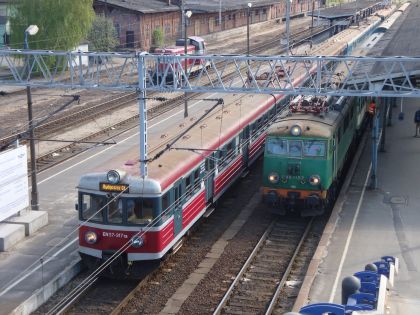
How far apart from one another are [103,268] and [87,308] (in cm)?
92

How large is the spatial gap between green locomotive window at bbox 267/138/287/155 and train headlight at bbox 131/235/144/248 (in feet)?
18.3

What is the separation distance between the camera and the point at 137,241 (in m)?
14.8

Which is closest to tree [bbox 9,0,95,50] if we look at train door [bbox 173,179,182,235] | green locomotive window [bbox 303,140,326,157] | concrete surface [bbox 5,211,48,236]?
concrete surface [bbox 5,211,48,236]

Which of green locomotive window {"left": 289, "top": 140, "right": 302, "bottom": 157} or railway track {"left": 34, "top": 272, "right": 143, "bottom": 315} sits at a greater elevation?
green locomotive window {"left": 289, "top": 140, "right": 302, "bottom": 157}

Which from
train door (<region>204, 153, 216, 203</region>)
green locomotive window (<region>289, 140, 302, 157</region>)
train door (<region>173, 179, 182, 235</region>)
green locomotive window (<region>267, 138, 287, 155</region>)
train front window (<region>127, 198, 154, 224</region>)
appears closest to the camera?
train front window (<region>127, 198, 154, 224</region>)

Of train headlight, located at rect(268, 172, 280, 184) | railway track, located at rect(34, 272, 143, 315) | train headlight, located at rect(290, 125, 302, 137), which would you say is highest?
train headlight, located at rect(290, 125, 302, 137)

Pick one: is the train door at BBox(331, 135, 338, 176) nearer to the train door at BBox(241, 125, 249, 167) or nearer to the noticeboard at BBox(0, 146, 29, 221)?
the train door at BBox(241, 125, 249, 167)

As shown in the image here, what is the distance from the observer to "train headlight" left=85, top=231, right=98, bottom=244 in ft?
49.3

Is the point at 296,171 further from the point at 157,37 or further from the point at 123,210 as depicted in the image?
the point at 157,37

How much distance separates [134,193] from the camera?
14.7m

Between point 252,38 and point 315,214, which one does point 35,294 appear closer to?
point 315,214

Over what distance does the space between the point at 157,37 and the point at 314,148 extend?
40.8 metres

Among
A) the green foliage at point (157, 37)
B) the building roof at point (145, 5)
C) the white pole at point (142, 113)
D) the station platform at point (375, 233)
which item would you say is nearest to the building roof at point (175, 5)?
the building roof at point (145, 5)

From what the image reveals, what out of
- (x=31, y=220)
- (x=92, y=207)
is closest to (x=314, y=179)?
(x=92, y=207)
